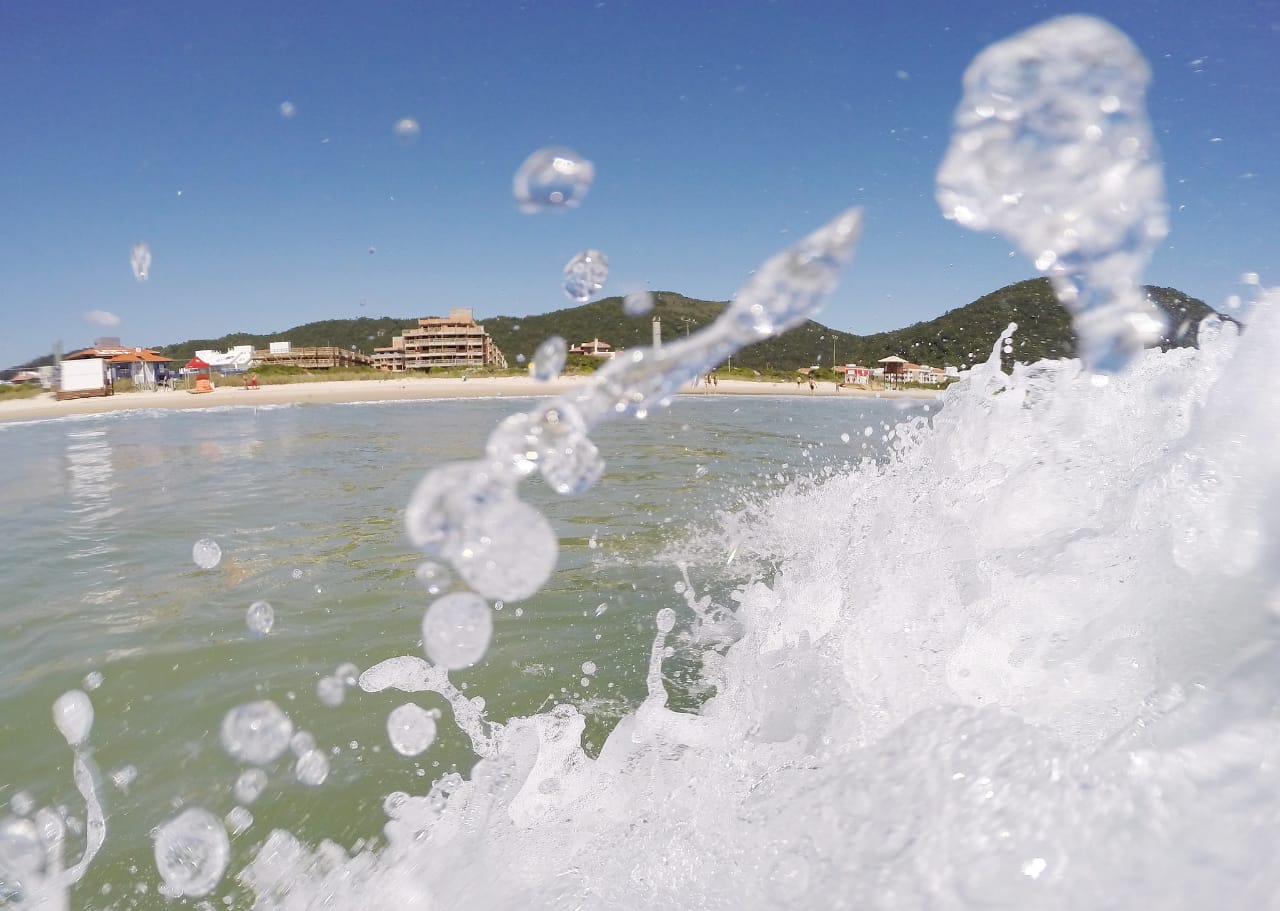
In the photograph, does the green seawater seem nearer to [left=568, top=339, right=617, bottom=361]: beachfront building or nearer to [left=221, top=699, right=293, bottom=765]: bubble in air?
→ [left=221, top=699, right=293, bottom=765]: bubble in air

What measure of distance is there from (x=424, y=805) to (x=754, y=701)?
1.06 metres

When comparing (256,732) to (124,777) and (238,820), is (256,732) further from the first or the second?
(238,820)

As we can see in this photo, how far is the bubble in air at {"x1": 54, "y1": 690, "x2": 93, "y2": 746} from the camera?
2.60 meters

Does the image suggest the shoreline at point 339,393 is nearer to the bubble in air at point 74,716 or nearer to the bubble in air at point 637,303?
the bubble in air at point 637,303

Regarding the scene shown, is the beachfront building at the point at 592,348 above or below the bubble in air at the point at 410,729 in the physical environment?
above

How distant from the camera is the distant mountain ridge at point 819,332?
377 centimetres

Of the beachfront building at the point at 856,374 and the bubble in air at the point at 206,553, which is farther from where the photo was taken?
the beachfront building at the point at 856,374

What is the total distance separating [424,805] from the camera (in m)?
2.18

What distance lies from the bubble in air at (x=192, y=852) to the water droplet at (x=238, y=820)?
0.07 ft

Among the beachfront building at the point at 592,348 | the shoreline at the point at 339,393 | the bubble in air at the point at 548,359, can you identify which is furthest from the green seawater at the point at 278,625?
the beachfront building at the point at 592,348

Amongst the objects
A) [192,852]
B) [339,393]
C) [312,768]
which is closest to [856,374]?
[339,393]

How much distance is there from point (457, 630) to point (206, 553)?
2.40 metres

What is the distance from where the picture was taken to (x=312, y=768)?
240cm

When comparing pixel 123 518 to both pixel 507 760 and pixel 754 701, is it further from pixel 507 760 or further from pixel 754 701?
pixel 754 701
